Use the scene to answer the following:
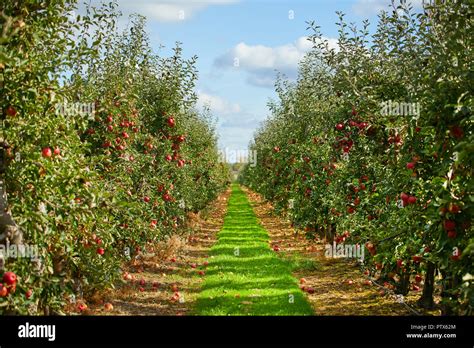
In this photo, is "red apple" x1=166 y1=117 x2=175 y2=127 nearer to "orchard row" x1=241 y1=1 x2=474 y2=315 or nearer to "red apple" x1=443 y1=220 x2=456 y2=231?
"orchard row" x1=241 y1=1 x2=474 y2=315

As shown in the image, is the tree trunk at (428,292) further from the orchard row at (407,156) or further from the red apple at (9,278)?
the red apple at (9,278)

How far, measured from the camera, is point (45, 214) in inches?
218

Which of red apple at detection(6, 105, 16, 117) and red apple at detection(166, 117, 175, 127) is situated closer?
red apple at detection(6, 105, 16, 117)

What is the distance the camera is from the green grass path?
9.15 m

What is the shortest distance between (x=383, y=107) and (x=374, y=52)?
88.5 inches

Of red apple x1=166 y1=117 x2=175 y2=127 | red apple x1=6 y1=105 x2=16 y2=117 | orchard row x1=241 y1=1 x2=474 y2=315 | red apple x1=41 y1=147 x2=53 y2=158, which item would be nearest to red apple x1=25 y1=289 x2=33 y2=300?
red apple x1=41 y1=147 x2=53 y2=158

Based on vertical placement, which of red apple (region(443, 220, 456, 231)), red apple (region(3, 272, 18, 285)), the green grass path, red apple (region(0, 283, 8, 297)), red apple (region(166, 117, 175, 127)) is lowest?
the green grass path

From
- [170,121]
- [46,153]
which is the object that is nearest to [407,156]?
[46,153]

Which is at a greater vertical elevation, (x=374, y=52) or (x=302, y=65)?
(x=302, y=65)

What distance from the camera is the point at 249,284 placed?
11.2m

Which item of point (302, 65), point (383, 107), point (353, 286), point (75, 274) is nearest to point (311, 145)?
point (302, 65)

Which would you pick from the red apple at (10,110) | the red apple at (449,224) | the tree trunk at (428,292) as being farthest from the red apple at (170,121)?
the red apple at (449,224)
